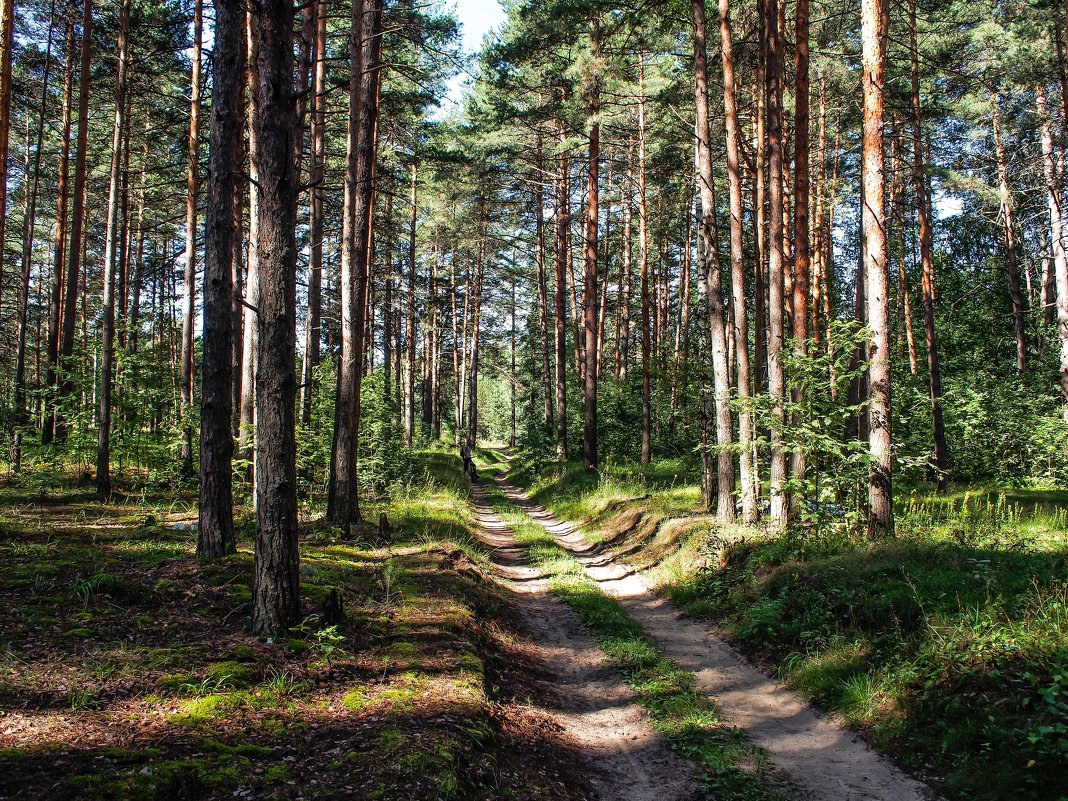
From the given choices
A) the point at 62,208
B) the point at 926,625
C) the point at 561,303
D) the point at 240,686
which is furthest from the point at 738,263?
the point at 62,208

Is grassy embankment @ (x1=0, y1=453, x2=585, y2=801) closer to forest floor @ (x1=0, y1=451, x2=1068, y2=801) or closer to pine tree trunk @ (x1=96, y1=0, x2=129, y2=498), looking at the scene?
forest floor @ (x1=0, y1=451, x2=1068, y2=801)

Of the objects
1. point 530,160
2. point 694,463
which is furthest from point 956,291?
point 530,160

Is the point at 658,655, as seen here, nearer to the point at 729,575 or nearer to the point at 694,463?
the point at 729,575

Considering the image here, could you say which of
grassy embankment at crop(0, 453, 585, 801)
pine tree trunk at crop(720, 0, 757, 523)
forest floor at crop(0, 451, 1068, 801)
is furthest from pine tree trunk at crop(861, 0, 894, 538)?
grassy embankment at crop(0, 453, 585, 801)

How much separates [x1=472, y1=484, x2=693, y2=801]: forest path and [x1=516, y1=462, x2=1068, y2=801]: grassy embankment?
5.69ft

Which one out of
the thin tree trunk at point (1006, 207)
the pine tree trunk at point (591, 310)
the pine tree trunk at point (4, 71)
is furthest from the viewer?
the pine tree trunk at point (591, 310)

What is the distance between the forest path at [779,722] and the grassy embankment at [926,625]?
19 cm

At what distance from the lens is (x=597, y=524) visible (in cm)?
1461

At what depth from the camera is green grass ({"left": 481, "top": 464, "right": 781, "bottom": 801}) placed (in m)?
4.41

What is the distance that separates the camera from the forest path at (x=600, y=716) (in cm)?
450

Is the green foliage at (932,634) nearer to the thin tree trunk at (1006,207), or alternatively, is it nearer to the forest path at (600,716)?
the forest path at (600,716)

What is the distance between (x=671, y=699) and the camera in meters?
5.73

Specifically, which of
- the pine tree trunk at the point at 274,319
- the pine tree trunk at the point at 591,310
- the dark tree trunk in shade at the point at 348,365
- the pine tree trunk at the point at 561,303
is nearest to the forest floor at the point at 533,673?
the pine tree trunk at the point at 274,319

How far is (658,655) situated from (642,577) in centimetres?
369
